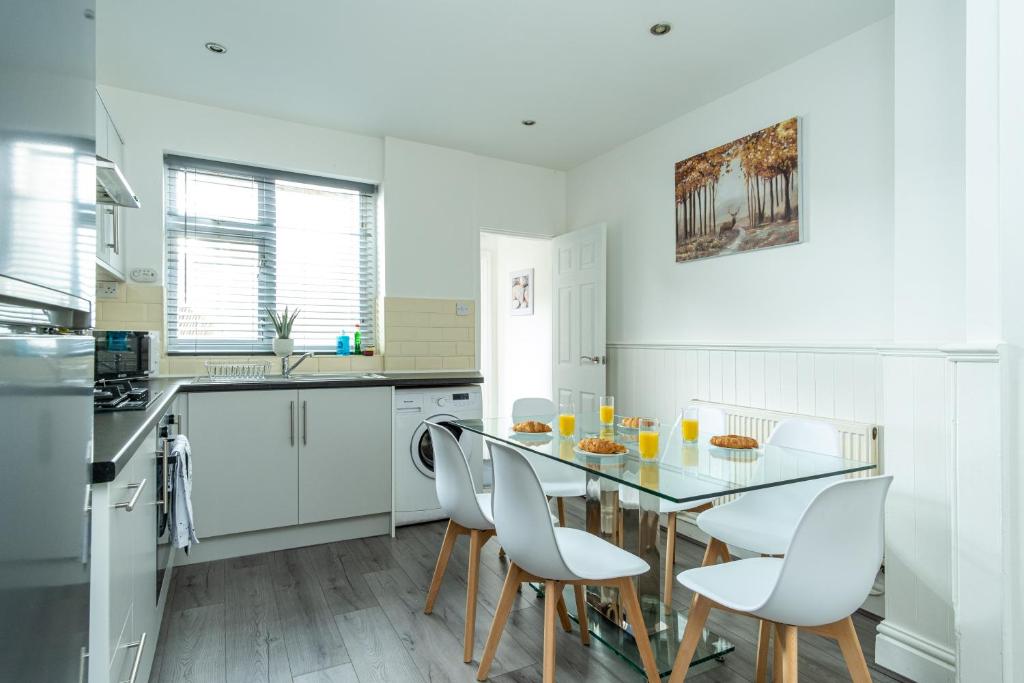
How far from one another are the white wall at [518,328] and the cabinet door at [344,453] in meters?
2.13

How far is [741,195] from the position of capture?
3262mm

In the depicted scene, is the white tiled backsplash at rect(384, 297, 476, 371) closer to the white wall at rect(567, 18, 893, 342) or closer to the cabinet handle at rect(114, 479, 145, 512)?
the white wall at rect(567, 18, 893, 342)

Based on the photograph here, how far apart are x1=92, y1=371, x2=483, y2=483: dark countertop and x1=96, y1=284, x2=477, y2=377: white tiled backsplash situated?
14cm

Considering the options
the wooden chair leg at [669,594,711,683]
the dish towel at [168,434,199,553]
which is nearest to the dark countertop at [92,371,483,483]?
the dish towel at [168,434,199,553]

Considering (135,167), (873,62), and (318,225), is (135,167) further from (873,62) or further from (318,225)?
(873,62)

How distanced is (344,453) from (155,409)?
1.60 metres

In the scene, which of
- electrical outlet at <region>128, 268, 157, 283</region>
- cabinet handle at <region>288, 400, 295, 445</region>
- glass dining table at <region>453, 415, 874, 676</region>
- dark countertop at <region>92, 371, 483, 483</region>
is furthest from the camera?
electrical outlet at <region>128, 268, 157, 283</region>

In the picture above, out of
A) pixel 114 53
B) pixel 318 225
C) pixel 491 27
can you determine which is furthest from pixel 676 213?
pixel 114 53

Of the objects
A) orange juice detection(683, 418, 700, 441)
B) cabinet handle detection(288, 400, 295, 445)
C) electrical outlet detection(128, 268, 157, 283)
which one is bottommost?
cabinet handle detection(288, 400, 295, 445)

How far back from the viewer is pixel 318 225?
4191mm

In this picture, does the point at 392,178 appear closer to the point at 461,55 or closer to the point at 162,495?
the point at 461,55

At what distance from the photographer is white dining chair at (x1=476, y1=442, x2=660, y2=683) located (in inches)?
64.1

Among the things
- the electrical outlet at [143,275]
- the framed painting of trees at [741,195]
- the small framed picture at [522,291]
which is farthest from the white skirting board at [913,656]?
the electrical outlet at [143,275]

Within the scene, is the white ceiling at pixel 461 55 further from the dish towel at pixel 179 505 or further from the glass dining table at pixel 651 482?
the dish towel at pixel 179 505
